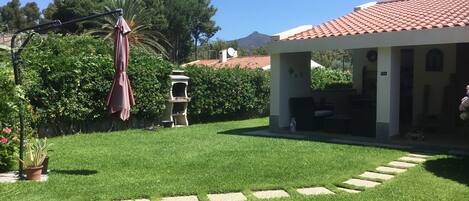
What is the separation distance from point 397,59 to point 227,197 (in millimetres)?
7695

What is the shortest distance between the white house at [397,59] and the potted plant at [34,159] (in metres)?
8.17

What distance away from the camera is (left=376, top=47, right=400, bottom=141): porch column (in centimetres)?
1261

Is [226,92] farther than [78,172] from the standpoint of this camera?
Yes

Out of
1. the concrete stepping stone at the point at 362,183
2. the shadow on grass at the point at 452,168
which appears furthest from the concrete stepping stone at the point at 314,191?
the shadow on grass at the point at 452,168


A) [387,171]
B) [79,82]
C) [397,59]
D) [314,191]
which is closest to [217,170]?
[314,191]

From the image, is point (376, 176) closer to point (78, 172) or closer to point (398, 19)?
point (78, 172)

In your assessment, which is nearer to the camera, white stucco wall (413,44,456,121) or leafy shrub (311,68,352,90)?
white stucco wall (413,44,456,121)

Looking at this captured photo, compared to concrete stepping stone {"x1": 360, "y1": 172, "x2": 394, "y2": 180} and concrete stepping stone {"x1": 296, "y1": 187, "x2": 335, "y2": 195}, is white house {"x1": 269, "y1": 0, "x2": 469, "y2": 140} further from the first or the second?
concrete stepping stone {"x1": 296, "y1": 187, "x2": 335, "y2": 195}

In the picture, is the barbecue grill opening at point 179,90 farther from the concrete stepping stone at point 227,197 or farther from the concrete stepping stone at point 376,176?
the concrete stepping stone at point 227,197

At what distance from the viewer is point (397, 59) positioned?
12898 millimetres

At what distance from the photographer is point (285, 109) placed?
15.5m

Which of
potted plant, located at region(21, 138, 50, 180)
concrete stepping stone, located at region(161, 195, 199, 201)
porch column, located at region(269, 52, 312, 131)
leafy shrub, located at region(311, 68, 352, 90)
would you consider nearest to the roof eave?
porch column, located at region(269, 52, 312, 131)

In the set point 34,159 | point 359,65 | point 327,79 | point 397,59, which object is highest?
point 359,65

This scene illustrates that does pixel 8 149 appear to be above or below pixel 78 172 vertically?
above
